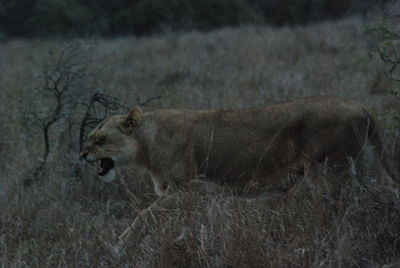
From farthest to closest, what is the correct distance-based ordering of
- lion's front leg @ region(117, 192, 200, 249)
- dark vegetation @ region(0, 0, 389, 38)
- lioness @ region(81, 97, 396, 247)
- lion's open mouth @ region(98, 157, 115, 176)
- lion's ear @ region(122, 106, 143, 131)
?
dark vegetation @ region(0, 0, 389, 38), lion's open mouth @ region(98, 157, 115, 176), lion's ear @ region(122, 106, 143, 131), lioness @ region(81, 97, 396, 247), lion's front leg @ region(117, 192, 200, 249)

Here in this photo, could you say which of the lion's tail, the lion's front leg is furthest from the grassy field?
the lion's tail

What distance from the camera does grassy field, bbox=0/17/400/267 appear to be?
384 centimetres

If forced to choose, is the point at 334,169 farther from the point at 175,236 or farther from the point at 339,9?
the point at 339,9

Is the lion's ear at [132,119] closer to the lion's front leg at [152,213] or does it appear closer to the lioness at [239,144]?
the lioness at [239,144]

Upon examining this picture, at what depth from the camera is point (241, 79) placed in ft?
36.1

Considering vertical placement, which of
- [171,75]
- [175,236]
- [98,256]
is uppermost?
[175,236]

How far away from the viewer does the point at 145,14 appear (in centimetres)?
2039

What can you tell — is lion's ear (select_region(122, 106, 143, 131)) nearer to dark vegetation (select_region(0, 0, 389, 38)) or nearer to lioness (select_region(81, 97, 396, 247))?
lioness (select_region(81, 97, 396, 247))

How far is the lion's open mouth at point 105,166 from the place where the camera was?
18.4ft

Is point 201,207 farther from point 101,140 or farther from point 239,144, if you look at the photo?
point 101,140

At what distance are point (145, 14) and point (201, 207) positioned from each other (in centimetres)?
1651

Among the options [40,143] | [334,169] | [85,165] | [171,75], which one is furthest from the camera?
[171,75]

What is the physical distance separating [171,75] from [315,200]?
Result: 27.6ft

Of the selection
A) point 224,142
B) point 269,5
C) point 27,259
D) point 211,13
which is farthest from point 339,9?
point 27,259
